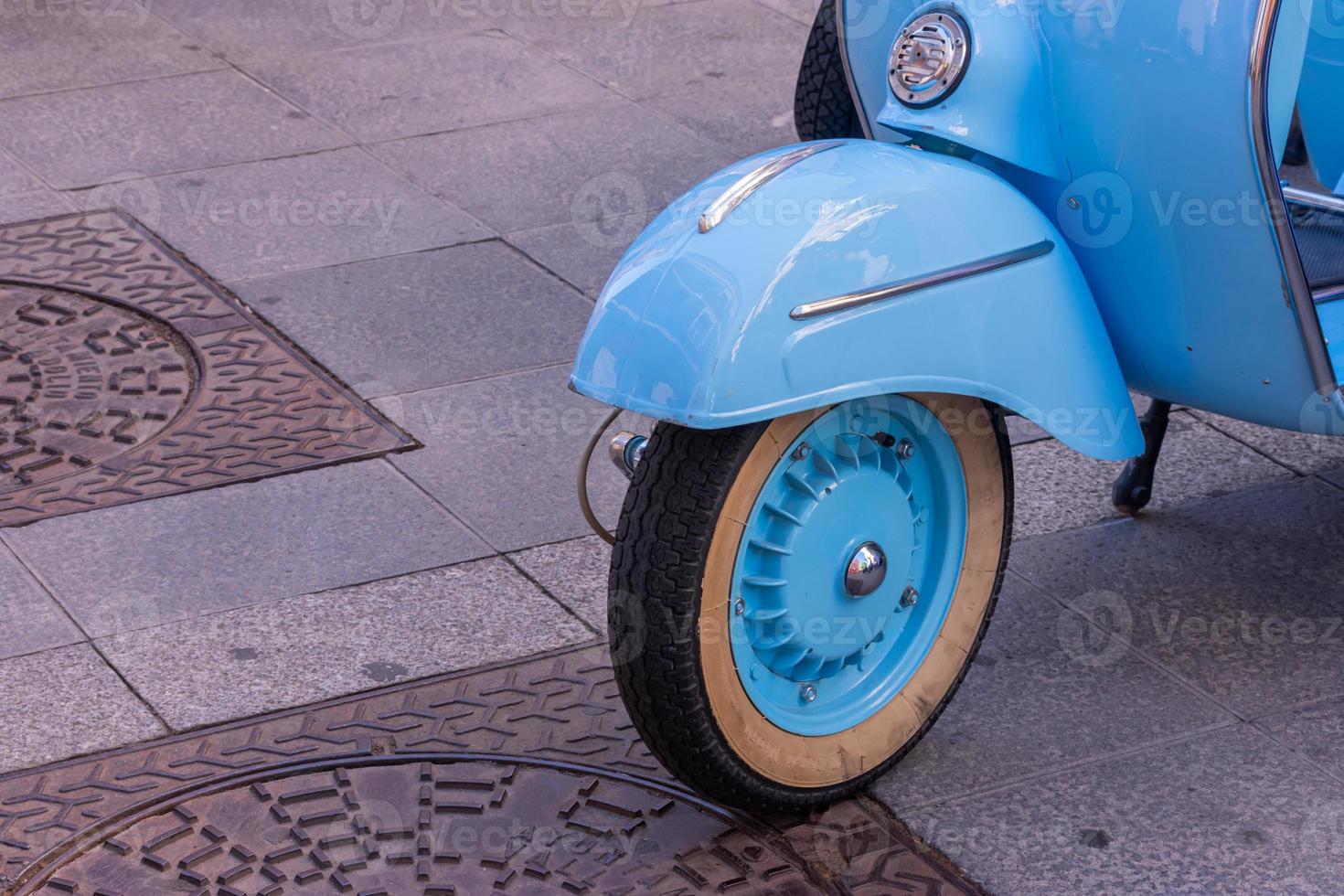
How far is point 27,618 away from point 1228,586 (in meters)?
2.28

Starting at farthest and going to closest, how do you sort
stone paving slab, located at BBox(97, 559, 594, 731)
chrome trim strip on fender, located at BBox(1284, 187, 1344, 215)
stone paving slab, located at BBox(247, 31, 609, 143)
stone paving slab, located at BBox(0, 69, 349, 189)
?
stone paving slab, located at BBox(247, 31, 609, 143)
stone paving slab, located at BBox(0, 69, 349, 189)
chrome trim strip on fender, located at BBox(1284, 187, 1344, 215)
stone paving slab, located at BBox(97, 559, 594, 731)

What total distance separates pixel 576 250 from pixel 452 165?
29.7 inches

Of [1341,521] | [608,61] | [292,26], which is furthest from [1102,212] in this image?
[292,26]

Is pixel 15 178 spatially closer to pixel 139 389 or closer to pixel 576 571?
pixel 139 389

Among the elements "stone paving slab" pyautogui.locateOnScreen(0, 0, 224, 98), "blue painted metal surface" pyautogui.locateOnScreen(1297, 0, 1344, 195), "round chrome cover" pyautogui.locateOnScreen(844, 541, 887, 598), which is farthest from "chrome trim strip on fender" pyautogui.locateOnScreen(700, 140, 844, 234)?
"stone paving slab" pyautogui.locateOnScreen(0, 0, 224, 98)

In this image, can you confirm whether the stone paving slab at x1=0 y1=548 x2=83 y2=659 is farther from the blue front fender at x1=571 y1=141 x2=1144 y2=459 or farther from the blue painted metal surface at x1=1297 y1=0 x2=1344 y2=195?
the blue painted metal surface at x1=1297 y1=0 x2=1344 y2=195

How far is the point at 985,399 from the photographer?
2586 millimetres

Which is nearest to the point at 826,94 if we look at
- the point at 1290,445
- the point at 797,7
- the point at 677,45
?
the point at 1290,445

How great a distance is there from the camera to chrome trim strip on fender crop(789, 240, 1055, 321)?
7.54ft

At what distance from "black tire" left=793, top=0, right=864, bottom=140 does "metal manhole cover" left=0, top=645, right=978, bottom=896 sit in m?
Result: 1.51

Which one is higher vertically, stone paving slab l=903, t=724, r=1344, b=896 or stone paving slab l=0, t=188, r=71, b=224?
stone paving slab l=903, t=724, r=1344, b=896
